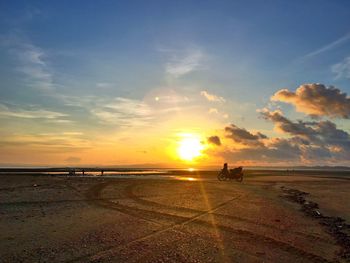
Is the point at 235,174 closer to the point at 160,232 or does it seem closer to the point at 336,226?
the point at 336,226

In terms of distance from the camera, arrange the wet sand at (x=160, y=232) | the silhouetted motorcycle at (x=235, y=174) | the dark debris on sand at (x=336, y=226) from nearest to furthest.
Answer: the wet sand at (x=160, y=232) → the dark debris on sand at (x=336, y=226) → the silhouetted motorcycle at (x=235, y=174)

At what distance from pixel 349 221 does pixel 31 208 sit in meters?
19.1

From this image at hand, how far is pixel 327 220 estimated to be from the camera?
809 inches

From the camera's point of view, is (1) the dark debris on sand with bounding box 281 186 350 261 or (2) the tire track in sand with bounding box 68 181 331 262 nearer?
(2) the tire track in sand with bounding box 68 181 331 262

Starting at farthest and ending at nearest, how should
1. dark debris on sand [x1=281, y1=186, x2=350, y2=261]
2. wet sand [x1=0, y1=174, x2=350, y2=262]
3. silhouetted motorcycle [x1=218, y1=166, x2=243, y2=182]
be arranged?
silhouetted motorcycle [x1=218, y1=166, x2=243, y2=182] → dark debris on sand [x1=281, y1=186, x2=350, y2=261] → wet sand [x1=0, y1=174, x2=350, y2=262]

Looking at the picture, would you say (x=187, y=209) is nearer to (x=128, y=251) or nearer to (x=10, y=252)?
(x=128, y=251)

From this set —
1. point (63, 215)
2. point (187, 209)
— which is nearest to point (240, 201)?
point (187, 209)

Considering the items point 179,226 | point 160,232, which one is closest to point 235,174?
point 179,226

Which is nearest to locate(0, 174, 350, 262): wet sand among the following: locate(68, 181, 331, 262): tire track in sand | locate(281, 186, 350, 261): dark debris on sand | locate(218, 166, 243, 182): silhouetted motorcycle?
locate(68, 181, 331, 262): tire track in sand

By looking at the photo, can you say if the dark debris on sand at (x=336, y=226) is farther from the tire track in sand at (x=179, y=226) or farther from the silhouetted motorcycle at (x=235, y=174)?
the silhouetted motorcycle at (x=235, y=174)

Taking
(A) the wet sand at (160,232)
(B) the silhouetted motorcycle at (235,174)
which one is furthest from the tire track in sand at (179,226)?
(B) the silhouetted motorcycle at (235,174)

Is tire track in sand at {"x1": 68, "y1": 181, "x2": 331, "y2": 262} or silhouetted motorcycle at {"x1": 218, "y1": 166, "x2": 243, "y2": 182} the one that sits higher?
silhouetted motorcycle at {"x1": 218, "y1": 166, "x2": 243, "y2": 182}

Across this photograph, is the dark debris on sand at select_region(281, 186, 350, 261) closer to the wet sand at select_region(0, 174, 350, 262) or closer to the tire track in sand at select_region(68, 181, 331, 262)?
the wet sand at select_region(0, 174, 350, 262)

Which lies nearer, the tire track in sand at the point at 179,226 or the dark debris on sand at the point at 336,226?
the tire track in sand at the point at 179,226
